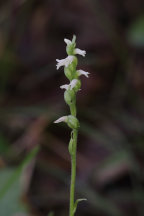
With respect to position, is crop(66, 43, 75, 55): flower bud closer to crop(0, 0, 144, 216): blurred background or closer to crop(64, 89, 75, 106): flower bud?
crop(64, 89, 75, 106): flower bud

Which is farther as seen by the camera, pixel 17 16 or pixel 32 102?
pixel 17 16

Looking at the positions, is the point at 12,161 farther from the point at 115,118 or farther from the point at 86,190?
the point at 115,118

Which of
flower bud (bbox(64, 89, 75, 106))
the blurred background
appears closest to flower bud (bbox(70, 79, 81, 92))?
flower bud (bbox(64, 89, 75, 106))

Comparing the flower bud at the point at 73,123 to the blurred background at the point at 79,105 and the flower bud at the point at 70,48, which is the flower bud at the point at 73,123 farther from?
the blurred background at the point at 79,105

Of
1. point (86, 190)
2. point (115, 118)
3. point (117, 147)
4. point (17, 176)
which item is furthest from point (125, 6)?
point (17, 176)

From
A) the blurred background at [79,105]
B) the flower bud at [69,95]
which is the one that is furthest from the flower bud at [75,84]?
the blurred background at [79,105]

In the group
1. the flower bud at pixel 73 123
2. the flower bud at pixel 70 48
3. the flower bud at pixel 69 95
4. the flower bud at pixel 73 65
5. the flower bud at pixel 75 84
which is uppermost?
the flower bud at pixel 70 48

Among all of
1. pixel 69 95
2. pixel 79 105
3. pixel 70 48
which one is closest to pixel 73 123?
pixel 69 95

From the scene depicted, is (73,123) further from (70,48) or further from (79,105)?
(79,105)

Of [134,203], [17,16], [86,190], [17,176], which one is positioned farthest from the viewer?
[17,16]
